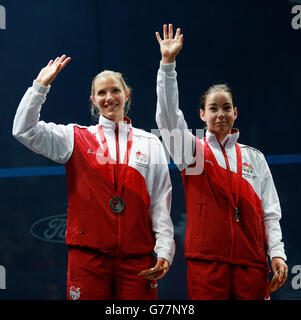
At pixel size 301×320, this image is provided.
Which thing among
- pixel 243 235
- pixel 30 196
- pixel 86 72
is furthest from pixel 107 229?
pixel 86 72

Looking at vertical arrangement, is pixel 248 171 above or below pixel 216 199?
above

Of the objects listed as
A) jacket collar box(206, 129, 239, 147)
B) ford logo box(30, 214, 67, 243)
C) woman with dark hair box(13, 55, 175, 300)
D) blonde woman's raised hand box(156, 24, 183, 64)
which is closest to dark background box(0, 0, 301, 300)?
ford logo box(30, 214, 67, 243)

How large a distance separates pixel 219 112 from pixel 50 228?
161 centimetres

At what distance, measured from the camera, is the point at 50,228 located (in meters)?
3.07

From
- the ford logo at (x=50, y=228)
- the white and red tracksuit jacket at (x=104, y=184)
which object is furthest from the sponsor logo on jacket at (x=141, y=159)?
the ford logo at (x=50, y=228)

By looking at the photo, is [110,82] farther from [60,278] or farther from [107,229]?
[60,278]

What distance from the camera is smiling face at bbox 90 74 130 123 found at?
7.09ft

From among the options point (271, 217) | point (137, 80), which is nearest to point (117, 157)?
point (271, 217)

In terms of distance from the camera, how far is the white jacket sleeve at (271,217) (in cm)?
219

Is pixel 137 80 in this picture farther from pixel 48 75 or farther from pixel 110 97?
pixel 48 75

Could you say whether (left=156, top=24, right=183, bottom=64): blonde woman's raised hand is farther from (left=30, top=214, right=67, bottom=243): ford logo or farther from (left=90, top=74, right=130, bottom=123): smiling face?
(left=30, top=214, right=67, bottom=243): ford logo

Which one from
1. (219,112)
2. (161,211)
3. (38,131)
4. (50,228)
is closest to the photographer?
(38,131)

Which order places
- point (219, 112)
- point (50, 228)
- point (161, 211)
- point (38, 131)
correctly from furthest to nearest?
1. point (50, 228)
2. point (219, 112)
3. point (161, 211)
4. point (38, 131)

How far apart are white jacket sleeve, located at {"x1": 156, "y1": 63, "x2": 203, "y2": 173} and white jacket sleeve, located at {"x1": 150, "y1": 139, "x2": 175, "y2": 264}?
0.11 metres
